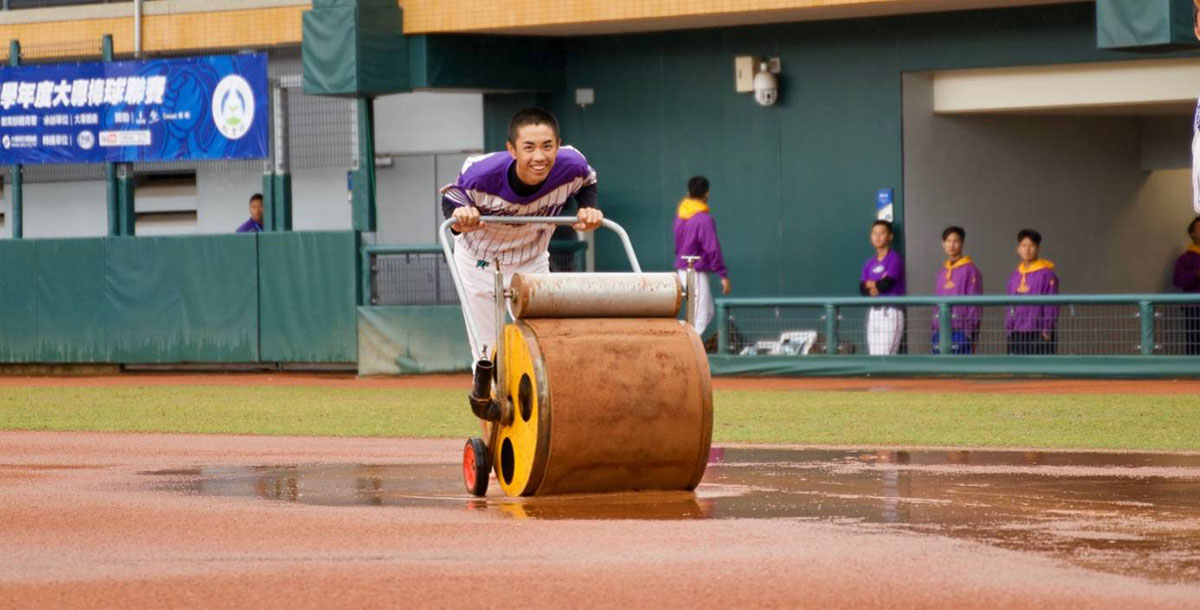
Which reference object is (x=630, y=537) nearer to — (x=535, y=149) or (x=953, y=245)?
(x=535, y=149)

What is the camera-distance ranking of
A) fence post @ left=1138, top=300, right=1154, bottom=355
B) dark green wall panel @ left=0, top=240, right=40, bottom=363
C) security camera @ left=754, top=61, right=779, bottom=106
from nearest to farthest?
1. fence post @ left=1138, top=300, right=1154, bottom=355
2. security camera @ left=754, top=61, right=779, bottom=106
3. dark green wall panel @ left=0, top=240, right=40, bottom=363

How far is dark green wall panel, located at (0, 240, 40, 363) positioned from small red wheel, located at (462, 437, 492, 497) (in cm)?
1535

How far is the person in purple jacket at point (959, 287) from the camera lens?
19375 mm

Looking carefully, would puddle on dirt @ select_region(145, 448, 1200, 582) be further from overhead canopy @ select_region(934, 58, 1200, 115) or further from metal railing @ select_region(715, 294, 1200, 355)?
overhead canopy @ select_region(934, 58, 1200, 115)

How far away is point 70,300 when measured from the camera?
23234mm

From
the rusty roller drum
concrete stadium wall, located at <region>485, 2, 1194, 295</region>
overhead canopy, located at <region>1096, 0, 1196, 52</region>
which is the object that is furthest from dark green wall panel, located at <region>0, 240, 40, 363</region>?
the rusty roller drum

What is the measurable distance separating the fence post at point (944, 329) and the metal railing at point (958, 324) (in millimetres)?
10

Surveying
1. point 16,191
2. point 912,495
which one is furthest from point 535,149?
point 16,191

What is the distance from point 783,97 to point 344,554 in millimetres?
14722

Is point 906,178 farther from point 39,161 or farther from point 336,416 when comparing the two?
point 39,161

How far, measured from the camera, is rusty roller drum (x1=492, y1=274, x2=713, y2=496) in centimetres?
861

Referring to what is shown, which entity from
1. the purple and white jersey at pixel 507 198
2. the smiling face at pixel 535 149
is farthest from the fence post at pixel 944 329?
the smiling face at pixel 535 149

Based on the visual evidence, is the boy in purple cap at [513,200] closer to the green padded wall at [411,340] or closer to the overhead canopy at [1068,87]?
the green padded wall at [411,340]

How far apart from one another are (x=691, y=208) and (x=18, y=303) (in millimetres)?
8763
